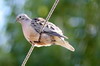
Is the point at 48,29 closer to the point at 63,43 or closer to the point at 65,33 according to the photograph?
the point at 63,43

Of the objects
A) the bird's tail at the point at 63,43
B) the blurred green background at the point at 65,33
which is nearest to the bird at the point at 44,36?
the bird's tail at the point at 63,43

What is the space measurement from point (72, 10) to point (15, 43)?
201 cm

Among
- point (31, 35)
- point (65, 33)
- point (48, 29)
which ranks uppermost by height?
point (48, 29)

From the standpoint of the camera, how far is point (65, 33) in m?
10.9

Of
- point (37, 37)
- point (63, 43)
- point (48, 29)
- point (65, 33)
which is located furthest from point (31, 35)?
point (65, 33)

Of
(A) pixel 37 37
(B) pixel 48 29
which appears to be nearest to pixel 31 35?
(A) pixel 37 37

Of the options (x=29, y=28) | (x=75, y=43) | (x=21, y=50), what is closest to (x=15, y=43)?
(x=21, y=50)

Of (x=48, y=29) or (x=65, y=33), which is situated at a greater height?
(x=48, y=29)

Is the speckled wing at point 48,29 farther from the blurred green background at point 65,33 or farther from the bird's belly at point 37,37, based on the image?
the blurred green background at point 65,33

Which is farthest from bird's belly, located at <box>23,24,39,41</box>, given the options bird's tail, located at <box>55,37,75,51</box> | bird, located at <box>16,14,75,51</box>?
bird's tail, located at <box>55,37,75,51</box>

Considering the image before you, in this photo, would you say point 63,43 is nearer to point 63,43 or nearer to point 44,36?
point 63,43

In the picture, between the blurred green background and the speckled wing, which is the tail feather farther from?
the blurred green background

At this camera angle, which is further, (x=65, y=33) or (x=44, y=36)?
(x=65, y=33)

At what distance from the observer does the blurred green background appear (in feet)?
35.8
